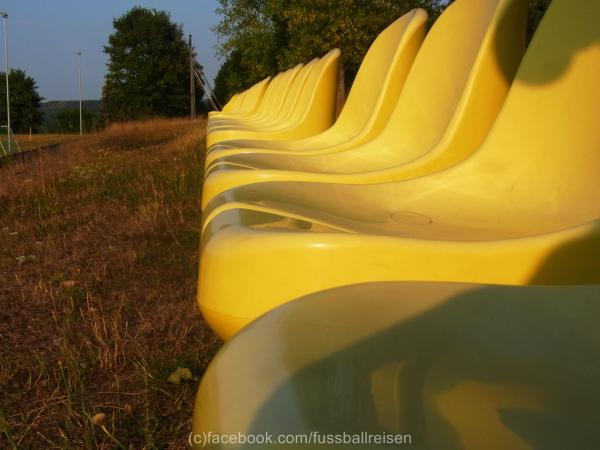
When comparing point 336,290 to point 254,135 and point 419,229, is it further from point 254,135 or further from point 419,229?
point 254,135

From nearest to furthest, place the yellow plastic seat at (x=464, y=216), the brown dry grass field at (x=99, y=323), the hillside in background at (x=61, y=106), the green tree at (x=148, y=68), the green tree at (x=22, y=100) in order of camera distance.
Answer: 1. the yellow plastic seat at (x=464, y=216)
2. the brown dry grass field at (x=99, y=323)
3. the green tree at (x=148, y=68)
4. the green tree at (x=22, y=100)
5. the hillside in background at (x=61, y=106)

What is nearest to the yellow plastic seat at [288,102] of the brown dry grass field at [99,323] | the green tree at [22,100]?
the brown dry grass field at [99,323]

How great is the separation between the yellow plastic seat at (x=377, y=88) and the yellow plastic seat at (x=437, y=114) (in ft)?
0.84

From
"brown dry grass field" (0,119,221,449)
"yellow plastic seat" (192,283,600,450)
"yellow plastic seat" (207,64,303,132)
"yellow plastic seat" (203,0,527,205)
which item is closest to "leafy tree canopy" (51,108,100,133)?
"yellow plastic seat" (207,64,303,132)

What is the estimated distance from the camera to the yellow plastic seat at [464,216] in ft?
2.46

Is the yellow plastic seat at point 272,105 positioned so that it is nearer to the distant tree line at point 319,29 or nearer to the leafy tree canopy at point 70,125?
the leafy tree canopy at point 70,125

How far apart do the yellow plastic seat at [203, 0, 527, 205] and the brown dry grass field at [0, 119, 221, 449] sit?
0.47 metres

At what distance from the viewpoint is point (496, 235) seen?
997 millimetres

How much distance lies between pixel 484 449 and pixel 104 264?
2.43m

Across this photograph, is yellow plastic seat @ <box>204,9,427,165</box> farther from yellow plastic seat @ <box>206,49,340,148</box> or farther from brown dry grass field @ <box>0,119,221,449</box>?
brown dry grass field @ <box>0,119,221,449</box>

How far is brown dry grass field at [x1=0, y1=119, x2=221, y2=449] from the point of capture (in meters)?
1.30

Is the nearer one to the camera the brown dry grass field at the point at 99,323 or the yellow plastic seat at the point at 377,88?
the brown dry grass field at the point at 99,323

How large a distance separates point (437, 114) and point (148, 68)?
35742mm

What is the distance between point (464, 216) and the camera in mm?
1179
